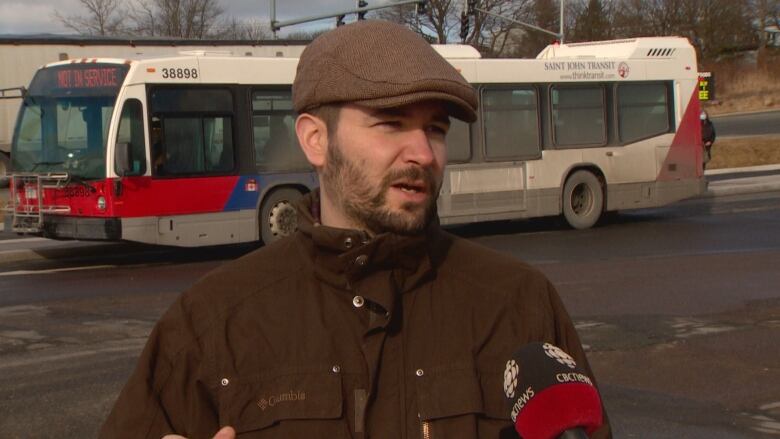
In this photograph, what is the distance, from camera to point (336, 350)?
2.04 m

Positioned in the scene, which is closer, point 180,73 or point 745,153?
point 180,73

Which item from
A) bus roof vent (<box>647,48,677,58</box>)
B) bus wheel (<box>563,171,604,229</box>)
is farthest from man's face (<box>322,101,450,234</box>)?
bus roof vent (<box>647,48,677,58</box>)

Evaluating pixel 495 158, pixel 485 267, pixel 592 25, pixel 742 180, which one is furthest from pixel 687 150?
pixel 592 25

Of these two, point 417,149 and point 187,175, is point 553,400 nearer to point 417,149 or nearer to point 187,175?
point 417,149

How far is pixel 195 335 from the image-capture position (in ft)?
6.75

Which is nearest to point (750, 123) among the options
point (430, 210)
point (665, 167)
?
point (665, 167)

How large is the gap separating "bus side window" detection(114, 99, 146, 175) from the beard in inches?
523

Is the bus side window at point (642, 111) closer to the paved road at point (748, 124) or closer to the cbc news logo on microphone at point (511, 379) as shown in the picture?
the cbc news logo on microphone at point (511, 379)

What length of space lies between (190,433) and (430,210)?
0.63 meters

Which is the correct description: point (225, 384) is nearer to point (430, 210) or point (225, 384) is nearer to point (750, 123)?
point (430, 210)

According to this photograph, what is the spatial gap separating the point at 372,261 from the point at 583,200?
1748 centimetres

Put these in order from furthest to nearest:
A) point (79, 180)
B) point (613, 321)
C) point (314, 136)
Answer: point (79, 180) < point (613, 321) < point (314, 136)

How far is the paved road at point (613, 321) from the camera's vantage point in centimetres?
677

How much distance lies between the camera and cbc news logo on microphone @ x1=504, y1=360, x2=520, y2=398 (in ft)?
5.74
